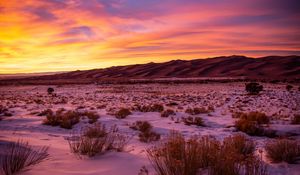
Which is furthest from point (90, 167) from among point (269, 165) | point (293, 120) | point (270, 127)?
point (293, 120)

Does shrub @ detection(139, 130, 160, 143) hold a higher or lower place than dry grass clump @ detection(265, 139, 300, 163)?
lower

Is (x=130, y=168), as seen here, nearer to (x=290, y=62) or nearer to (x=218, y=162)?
(x=218, y=162)

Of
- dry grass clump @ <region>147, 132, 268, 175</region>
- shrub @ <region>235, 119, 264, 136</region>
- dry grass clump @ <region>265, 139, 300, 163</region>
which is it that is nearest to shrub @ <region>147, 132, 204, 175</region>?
dry grass clump @ <region>147, 132, 268, 175</region>

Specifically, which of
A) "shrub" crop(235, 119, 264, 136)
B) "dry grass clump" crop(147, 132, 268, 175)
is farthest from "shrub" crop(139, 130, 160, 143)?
"shrub" crop(235, 119, 264, 136)

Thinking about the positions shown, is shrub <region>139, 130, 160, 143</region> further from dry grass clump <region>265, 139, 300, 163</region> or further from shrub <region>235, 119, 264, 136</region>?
shrub <region>235, 119, 264, 136</region>

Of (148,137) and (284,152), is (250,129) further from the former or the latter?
(148,137)

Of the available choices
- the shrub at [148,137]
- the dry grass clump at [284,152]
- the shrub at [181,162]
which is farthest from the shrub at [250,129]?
the shrub at [181,162]

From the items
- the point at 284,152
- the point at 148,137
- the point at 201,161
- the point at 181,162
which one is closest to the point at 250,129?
the point at 284,152

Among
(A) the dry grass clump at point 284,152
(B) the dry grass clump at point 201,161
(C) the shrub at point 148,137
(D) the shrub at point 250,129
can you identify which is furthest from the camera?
(D) the shrub at point 250,129

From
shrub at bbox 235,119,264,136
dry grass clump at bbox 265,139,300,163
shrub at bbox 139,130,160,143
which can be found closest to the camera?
dry grass clump at bbox 265,139,300,163

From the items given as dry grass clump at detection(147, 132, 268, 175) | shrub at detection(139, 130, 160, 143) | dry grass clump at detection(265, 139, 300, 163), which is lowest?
shrub at detection(139, 130, 160, 143)

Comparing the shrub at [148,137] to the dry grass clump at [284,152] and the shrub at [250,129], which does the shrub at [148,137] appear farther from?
the shrub at [250,129]

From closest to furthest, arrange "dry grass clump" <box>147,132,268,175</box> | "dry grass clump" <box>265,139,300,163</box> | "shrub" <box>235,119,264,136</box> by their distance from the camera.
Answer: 1. "dry grass clump" <box>147,132,268,175</box>
2. "dry grass clump" <box>265,139,300,163</box>
3. "shrub" <box>235,119,264,136</box>

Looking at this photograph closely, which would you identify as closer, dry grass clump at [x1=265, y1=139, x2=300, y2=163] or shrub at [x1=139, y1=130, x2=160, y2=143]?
dry grass clump at [x1=265, y1=139, x2=300, y2=163]
